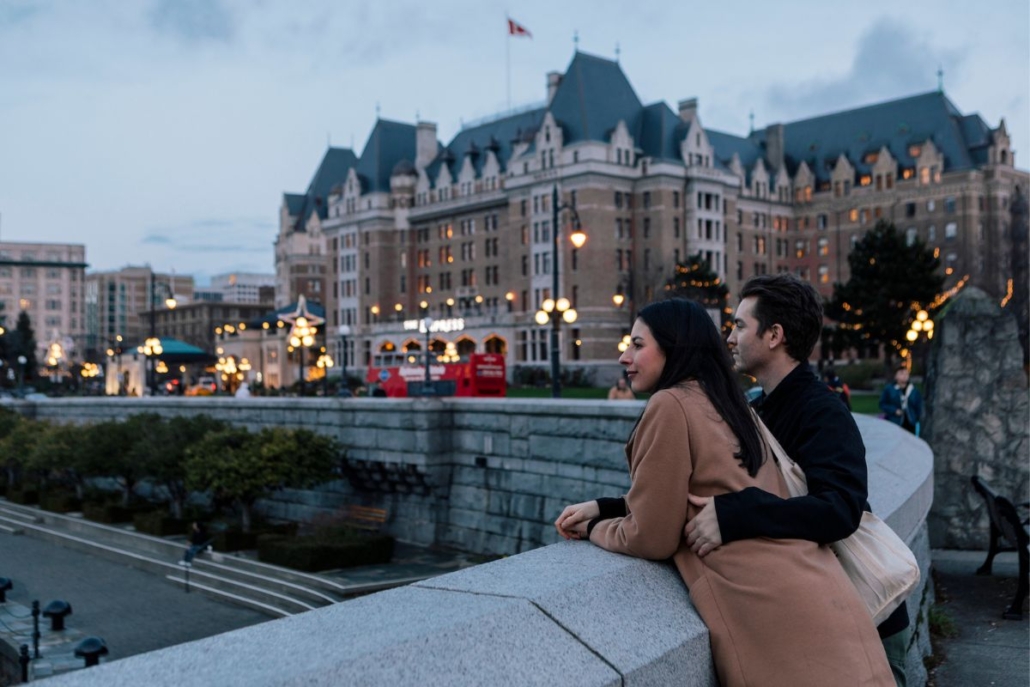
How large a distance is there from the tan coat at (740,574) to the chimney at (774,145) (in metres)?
93.6

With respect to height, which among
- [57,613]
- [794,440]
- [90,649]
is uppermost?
[794,440]

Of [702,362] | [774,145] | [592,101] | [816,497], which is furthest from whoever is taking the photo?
[774,145]

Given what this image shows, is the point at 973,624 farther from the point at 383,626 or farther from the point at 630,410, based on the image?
the point at 630,410

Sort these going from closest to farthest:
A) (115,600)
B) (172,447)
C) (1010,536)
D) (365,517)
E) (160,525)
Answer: (1010,536)
(115,600)
(365,517)
(160,525)
(172,447)

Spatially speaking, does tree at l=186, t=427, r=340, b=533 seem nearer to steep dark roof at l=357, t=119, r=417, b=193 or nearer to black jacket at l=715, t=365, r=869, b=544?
black jacket at l=715, t=365, r=869, b=544

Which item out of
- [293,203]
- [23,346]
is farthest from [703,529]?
[293,203]

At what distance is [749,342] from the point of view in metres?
3.86

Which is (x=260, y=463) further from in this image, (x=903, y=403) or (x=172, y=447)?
(x=903, y=403)

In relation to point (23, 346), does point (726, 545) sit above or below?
below

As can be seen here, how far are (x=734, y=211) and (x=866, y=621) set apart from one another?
80.1 metres

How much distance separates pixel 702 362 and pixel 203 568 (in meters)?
25.0

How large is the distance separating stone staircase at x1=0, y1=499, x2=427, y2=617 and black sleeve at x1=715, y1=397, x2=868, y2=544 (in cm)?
1613

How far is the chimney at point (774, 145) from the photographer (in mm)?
92875

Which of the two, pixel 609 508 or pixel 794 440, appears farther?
pixel 609 508
